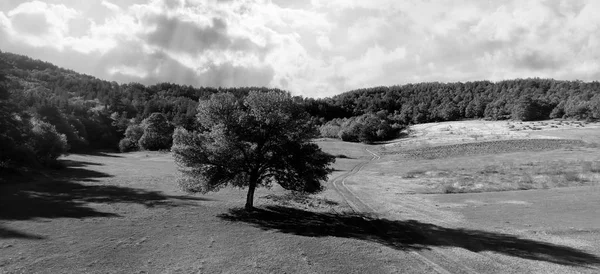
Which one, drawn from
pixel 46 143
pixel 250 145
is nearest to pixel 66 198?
A: pixel 250 145

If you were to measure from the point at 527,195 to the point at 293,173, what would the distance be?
3834cm

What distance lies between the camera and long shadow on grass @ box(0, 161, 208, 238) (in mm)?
35875

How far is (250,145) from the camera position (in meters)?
41.1

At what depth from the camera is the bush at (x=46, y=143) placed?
7606 centimetres

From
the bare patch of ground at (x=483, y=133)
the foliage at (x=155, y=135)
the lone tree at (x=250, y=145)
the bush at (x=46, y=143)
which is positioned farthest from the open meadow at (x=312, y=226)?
the foliage at (x=155, y=135)

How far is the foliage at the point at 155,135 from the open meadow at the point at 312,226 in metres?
88.0

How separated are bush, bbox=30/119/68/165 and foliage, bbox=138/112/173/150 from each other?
70853mm

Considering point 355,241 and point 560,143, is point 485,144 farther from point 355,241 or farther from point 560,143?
point 355,241

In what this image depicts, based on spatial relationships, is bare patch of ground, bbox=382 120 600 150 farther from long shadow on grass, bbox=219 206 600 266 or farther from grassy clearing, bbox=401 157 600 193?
long shadow on grass, bbox=219 206 600 266

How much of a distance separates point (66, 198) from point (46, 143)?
146 ft

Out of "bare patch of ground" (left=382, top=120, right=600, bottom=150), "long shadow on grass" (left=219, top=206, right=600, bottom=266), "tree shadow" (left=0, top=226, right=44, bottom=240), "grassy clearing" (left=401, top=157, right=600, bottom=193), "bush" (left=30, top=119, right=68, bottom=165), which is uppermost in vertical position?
"bare patch of ground" (left=382, top=120, right=600, bottom=150)

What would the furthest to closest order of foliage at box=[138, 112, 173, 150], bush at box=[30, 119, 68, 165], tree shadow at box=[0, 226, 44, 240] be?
foliage at box=[138, 112, 173, 150] → bush at box=[30, 119, 68, 165] → tree shadow at box=[0, 226, 44, 240]

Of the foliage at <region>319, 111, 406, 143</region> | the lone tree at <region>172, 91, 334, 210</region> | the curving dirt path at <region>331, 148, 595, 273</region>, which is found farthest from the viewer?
the foliage at <region>319, 111, 406, 143</region>

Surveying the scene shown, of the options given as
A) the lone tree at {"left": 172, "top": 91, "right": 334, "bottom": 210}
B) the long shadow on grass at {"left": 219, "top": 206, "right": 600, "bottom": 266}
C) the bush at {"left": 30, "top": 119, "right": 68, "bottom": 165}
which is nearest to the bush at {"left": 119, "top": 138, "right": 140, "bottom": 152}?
the bush at {"left": 30, "top": 119, "right": 68, "bottom": 165}
